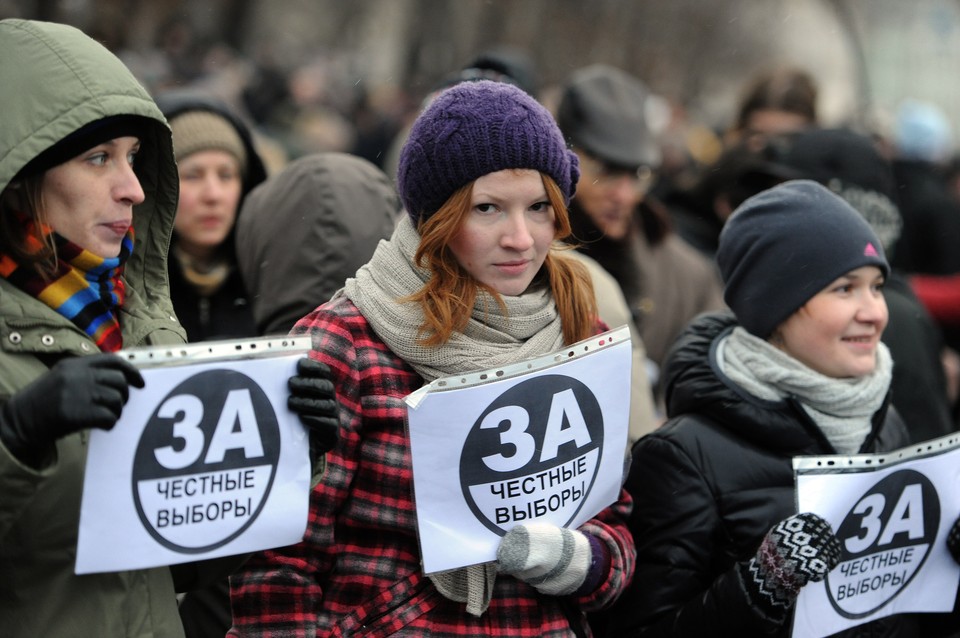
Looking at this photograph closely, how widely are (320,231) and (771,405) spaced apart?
1394mm

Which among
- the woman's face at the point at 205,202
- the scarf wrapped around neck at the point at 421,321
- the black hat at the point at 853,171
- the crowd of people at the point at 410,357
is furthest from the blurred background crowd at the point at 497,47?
the scarf wrapped around neck at the point at 421,321

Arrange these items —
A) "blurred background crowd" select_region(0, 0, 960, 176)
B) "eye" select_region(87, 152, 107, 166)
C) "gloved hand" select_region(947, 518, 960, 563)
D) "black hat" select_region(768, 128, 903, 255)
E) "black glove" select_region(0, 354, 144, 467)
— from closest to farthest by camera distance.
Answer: "black glove" select_region(0, 354, 144, 467) < "eye" select_region(87, 152, 107, 166) < "gloved hand" select_region(947, 518, 960, 563) < "black hat" select_region(768, 128, 903, 255) < "blurred background crowd" select_region(0, 0, 960, 176)

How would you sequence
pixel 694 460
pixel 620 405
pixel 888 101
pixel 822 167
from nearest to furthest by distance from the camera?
pixel 620 405, pixel 694 460, pixel 822 167, pixel 888 101

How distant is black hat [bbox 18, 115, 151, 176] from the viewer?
9.00ft

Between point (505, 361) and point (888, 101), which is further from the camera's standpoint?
point (888, 101)

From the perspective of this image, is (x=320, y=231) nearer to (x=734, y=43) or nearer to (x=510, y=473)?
(x=510, y=473)

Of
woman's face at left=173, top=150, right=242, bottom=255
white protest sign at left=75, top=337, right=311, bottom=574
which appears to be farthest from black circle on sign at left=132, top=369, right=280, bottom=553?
woman's face at left=173, top=150, right=242, bottom=255

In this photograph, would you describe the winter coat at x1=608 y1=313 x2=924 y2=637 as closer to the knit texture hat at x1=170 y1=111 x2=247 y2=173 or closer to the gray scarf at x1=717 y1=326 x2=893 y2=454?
the gray scarf at x1=717 y1=326 x2=893 y2=454

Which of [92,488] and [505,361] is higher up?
[505,361]

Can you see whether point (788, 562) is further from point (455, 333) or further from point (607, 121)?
point (607, 121)

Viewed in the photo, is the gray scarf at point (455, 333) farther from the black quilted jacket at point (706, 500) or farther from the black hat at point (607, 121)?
the black hat at point (607, 121)

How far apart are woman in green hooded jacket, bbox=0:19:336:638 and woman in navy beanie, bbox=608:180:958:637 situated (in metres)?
1.07

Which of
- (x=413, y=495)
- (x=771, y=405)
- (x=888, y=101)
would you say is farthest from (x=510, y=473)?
(x=888, y=101)

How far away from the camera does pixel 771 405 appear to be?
11.6 ft
